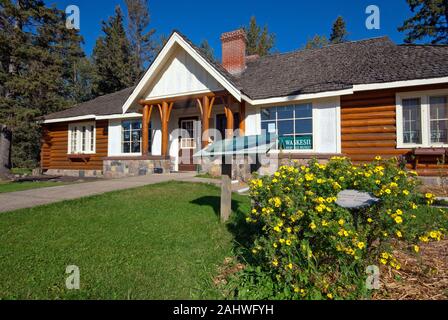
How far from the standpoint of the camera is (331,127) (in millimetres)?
10133

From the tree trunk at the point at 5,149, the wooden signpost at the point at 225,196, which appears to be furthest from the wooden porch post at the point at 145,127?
the tree trunk at the point at 5,149

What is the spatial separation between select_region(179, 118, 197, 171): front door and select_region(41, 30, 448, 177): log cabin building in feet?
0.18

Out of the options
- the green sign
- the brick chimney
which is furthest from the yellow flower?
the brick chimney

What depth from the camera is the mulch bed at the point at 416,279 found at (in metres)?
2.53

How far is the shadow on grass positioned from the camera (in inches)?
149

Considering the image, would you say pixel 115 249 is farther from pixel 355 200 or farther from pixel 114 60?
pixel 114 60

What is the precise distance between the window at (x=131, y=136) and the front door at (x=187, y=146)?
2444mm

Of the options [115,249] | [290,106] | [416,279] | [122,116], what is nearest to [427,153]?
[290,106]

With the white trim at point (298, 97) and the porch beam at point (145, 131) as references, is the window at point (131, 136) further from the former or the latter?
the white trim at point (298, 97)

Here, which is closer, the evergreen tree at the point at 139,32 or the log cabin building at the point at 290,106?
the log cabin building at the point at 290,106

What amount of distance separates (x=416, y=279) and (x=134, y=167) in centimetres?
1117

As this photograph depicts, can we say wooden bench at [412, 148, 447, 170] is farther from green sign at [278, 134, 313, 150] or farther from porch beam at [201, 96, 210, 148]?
porch beam at [201, 96, 210, 148]

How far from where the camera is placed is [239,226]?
4703 millimetres

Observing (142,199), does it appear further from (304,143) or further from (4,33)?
(4,33)
